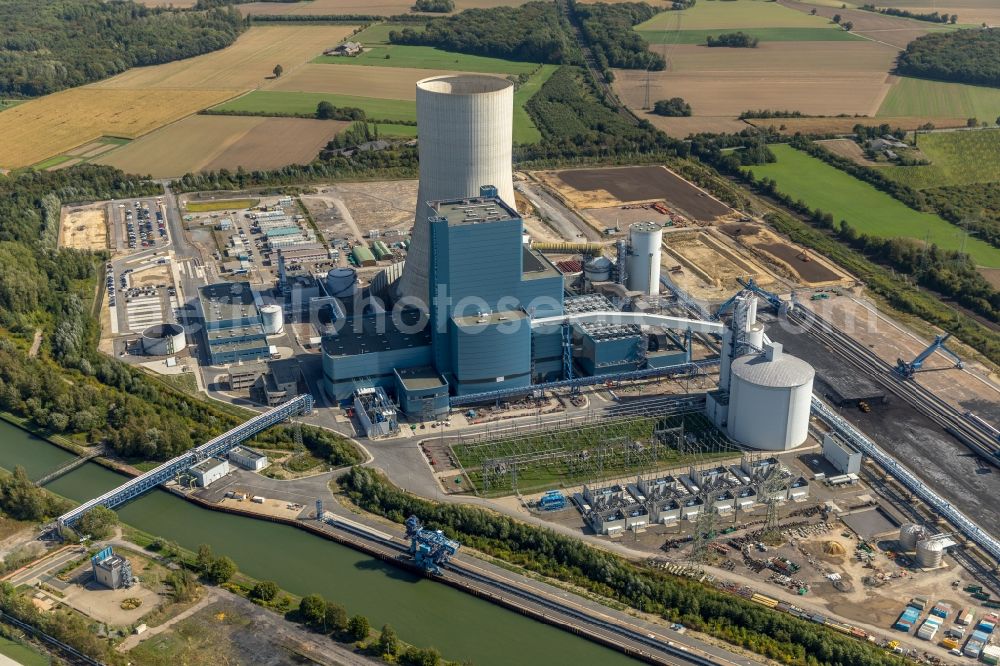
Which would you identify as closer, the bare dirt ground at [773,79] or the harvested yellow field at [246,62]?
the bare dirt ground at [773,79]

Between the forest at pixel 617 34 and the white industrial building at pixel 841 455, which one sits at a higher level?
the forest at pixel 617 34

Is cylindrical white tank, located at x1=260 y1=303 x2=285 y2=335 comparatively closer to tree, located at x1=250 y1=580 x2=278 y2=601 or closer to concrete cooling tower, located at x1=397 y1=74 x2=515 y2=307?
concrete cooling tower, located at x1=397 y1=74 x2=515 y2=307

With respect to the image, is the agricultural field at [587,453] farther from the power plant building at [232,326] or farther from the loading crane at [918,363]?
the power plant building at [232,326]

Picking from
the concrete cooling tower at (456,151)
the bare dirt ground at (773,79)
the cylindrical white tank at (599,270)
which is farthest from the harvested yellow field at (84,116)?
the cylindrical white tank at (599,270)

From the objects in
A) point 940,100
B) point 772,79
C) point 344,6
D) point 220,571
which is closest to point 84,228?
point 220,571

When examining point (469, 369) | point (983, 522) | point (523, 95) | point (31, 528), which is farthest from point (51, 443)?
point (523, 95)

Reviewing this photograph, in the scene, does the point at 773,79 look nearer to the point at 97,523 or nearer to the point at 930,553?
the point at 930,553

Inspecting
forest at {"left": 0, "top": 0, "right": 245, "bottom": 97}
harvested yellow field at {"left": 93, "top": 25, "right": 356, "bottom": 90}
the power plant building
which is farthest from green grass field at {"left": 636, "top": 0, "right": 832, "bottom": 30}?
the power plant building
